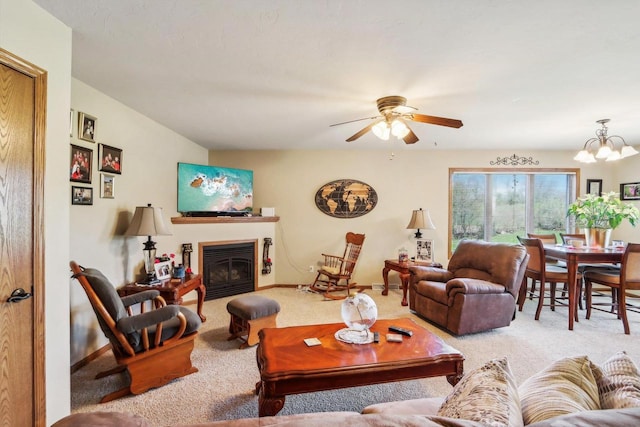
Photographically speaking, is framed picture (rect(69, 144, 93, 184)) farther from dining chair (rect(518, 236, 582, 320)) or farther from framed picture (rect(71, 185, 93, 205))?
dining chair (rect(518, 236, 582, 320))

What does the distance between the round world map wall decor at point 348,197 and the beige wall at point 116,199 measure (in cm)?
240

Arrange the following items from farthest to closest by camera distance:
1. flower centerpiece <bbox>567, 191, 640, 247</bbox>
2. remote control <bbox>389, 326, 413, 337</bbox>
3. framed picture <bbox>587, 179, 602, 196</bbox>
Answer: framed picture <bbox>587, 179, 602, 196</bbox> → flower centerpiece <bbox>567, 191, 640, 247</bbox> → remote control <bbox>389, 326, 413, 337</bbox>

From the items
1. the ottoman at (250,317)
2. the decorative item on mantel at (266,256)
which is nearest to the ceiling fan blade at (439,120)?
the ottoman at (250,317)

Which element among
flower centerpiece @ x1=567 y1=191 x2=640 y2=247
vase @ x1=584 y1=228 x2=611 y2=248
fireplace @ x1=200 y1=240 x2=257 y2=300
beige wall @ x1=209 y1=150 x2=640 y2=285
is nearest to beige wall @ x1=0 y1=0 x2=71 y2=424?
fireplace @ x1=200 y1=240 x2=257 y2=300

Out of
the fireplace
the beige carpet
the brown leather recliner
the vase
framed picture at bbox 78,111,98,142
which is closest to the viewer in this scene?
the beige carpet

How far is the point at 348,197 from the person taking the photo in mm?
5309

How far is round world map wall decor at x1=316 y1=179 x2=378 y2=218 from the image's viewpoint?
5.30m

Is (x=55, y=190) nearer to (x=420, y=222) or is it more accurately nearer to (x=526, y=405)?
(x=526, y=405)

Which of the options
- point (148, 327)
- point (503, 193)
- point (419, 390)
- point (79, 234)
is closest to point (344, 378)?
point (419, 390)

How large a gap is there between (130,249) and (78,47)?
200 cm

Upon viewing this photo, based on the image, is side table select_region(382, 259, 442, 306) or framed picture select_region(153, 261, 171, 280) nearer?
framed picture select_region(153, 261, 171, 280)

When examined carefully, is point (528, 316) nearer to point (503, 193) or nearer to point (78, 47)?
point (503, 193)

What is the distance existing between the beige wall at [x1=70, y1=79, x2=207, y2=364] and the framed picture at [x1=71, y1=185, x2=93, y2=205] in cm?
4

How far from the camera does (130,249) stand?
10.7 ft
